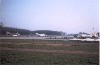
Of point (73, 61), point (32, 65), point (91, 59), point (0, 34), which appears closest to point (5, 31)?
point (0, 34)

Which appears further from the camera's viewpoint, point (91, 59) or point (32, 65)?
point (91, 59)

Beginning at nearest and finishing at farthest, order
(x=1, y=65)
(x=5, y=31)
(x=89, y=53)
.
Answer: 1. (x=1, y=65)
2. (x=89, y=53)
3. (x=5, y=31)

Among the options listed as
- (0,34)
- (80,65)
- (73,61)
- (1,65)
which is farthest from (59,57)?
(0,34)

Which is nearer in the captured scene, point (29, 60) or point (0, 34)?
point (29, 60)

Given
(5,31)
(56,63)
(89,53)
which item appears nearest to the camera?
(56,63)

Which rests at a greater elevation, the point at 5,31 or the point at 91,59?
the point at 5,31

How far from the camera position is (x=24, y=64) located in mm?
3738

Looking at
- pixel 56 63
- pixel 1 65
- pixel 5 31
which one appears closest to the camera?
pixel 1 65

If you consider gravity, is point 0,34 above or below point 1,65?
above

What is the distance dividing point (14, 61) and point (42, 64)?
0.73 meters

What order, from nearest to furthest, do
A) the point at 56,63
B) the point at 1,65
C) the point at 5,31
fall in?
the point at 1,65
the point at 56,63
the point at 5,31

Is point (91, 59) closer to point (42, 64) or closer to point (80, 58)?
point (80, 58)

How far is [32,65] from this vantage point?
144 inches

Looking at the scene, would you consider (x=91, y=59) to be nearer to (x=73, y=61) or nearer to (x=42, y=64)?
(x=73, y=61)
